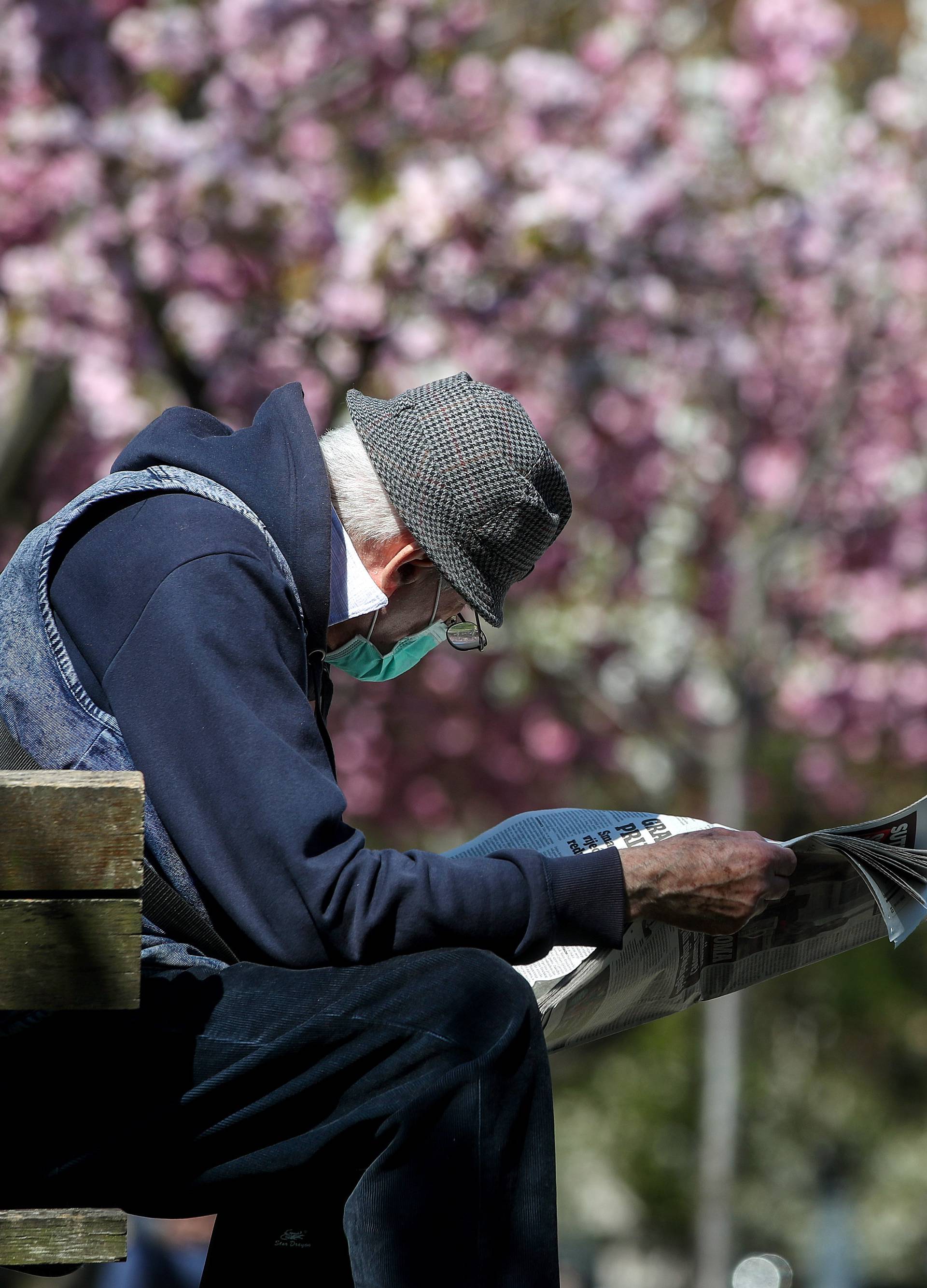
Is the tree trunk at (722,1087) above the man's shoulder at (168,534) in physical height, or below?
below

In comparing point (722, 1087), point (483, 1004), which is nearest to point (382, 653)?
point (483, 1004)

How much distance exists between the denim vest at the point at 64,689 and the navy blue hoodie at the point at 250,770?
0.02 meters

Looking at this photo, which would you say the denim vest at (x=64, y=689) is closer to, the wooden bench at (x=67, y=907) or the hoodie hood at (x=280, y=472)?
the hoodie hood at (x=280, y=472)

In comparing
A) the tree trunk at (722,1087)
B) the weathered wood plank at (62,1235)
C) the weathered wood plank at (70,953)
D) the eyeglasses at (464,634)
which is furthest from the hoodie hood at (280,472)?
the tree trunk at (722,1087)

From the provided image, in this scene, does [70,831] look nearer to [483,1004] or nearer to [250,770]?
[250,770]

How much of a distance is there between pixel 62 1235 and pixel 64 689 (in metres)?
0.58

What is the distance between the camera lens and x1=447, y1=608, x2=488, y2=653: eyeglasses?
2258 mm

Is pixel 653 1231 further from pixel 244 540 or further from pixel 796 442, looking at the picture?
pixel 244 540

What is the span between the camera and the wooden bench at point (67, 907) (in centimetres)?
145

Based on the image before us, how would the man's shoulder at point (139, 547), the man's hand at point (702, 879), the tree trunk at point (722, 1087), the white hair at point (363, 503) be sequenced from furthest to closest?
the tree trunk at point (722, 1087), the white hair at point (363, 503), the man's hand at point (702, 879), the man's shoulder at point (139, 547)

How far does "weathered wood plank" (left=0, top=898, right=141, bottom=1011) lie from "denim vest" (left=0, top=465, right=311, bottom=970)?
0.70 feet

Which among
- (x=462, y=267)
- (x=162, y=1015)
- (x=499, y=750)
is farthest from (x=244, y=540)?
(x=499, y=750)

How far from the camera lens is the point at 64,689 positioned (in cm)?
175

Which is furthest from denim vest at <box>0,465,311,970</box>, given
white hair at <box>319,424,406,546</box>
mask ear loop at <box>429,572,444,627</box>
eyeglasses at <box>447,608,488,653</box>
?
eyeglasses at <box>447,608,488,653</box>
